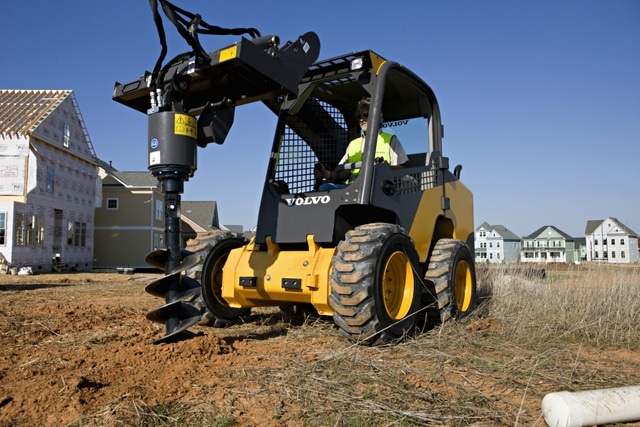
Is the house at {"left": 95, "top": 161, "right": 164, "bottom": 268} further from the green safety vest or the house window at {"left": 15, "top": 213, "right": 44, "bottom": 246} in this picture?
the green safety vest

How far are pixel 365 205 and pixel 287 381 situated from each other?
7.72ft

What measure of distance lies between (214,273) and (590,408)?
4.30m

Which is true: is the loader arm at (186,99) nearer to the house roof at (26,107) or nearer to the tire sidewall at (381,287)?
the tire sidewall at (381,287)

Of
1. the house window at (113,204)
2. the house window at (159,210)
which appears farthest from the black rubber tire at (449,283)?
the house window at (159,210)

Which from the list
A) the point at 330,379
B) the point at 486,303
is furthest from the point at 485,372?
the point at 486,303

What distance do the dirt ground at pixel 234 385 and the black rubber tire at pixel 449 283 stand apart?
2.20ft

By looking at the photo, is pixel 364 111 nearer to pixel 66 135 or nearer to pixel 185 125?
pixel 185 125

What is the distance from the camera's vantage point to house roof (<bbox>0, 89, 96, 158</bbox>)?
88.5 ft

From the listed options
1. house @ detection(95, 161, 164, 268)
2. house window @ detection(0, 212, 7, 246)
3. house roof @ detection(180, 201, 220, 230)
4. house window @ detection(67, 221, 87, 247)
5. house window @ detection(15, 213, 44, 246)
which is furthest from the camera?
house roof @ detection(180, 201, 220, 230)

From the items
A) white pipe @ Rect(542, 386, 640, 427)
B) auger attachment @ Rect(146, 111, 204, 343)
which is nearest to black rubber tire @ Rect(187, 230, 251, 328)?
auger attachment @ Rect(146, 111, 204, 343)

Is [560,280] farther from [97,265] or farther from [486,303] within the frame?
[97,265]

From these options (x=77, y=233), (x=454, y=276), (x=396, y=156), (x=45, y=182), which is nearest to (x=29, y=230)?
(x=45, y=182)

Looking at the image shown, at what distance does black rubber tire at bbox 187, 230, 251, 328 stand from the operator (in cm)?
134

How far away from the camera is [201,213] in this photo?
60625 mm
